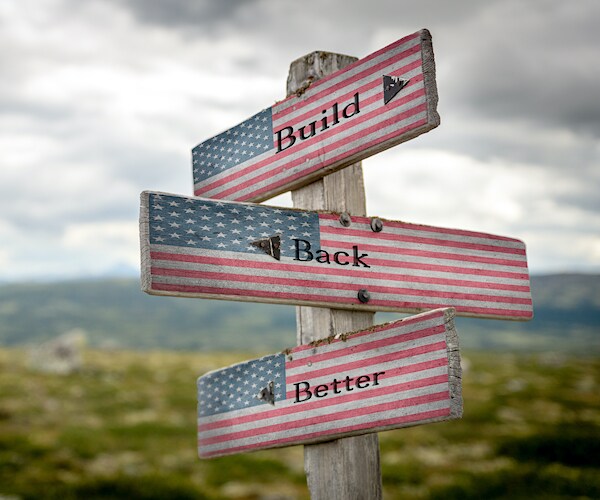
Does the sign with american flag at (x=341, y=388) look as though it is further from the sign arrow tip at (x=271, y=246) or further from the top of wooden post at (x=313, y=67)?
the top of wooden post at (x=313, y=67)

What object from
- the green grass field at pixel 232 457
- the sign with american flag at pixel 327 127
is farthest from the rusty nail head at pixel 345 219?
the green grass field at pixel 232 457

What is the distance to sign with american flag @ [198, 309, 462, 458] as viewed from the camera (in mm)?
3180

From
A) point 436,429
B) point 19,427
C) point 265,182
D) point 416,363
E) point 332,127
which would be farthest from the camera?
point 436,429

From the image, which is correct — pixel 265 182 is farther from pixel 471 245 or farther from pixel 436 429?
pixel 436 429

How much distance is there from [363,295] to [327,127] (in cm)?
105

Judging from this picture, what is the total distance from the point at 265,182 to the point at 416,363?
1580 millimetres

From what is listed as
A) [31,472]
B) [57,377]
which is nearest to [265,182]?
[31,472]

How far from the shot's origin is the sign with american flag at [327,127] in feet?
11.3

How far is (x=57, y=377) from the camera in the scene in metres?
30.6

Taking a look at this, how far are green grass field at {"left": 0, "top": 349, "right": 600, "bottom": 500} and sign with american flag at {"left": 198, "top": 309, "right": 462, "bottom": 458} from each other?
10202 millimetres

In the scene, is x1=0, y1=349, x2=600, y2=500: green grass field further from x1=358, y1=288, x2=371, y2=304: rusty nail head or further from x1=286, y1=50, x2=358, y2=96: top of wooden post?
x1=286, y1=50, x2=358, y2=96: top of wooden post

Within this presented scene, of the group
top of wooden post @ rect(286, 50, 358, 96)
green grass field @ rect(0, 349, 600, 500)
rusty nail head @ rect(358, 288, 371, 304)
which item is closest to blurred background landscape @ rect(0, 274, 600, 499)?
green grass field @ rect(0, 349, 600, 500)

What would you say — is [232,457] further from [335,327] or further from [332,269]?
[332,269]

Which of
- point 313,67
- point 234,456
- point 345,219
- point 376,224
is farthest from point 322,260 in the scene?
point 234,456
